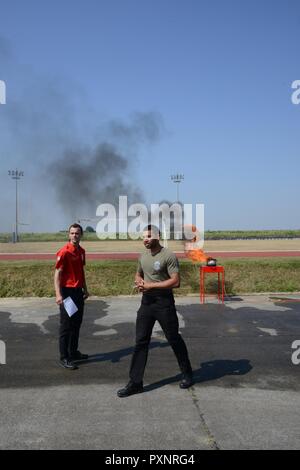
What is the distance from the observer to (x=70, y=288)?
5.70 metres

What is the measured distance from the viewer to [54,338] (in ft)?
23.4

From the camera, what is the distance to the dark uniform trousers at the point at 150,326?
4.71m

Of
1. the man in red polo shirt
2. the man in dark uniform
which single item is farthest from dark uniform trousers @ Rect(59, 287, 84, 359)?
the man in dark uniform

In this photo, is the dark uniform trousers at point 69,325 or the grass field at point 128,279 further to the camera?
the grass field at point 128,279

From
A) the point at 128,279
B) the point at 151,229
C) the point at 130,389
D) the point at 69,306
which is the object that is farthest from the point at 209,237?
the point at 130,389

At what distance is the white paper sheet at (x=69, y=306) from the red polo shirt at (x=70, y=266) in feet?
0.78

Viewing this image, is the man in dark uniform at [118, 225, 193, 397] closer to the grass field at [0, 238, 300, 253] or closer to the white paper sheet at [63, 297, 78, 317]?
the white paper sheet at [63, 297, 78, 317]

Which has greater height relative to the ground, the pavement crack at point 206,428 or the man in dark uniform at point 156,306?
the man in dark uniform at point 156,306

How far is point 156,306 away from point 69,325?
1.50 m

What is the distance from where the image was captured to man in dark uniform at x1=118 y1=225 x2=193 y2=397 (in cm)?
470

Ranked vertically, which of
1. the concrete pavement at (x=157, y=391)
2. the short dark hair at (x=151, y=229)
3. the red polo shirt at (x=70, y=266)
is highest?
the short dark hair at (x=151, y=229)

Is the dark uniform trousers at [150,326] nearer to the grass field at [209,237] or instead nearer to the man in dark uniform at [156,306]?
the man in dark uniform at [156,306]

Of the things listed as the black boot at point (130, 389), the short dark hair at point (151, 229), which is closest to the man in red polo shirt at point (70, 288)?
the black boot at point (130, 389)

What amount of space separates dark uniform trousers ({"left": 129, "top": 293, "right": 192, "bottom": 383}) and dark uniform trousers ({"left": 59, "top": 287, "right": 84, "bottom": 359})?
1.24 metres
